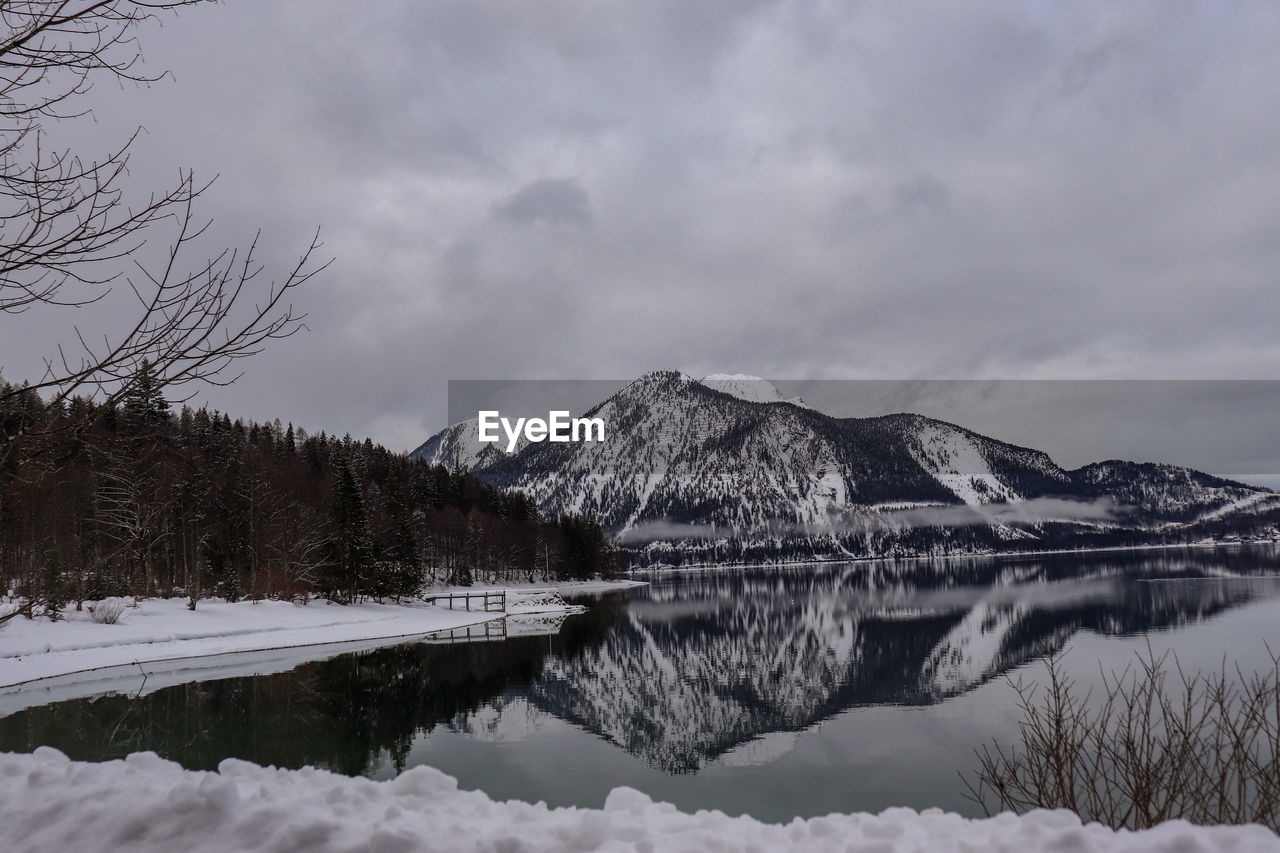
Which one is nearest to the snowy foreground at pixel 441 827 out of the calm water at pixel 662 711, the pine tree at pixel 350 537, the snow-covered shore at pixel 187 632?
the calm water at pixel 662 711

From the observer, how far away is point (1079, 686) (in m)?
22.0

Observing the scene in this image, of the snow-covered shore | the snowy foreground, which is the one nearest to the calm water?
the snow-covered shore

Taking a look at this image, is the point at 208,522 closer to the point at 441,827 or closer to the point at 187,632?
the point at 187,632

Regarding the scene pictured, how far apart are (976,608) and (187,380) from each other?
200ft

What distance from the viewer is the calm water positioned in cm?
1480

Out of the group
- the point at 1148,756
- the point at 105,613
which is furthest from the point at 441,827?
the point at 105,613

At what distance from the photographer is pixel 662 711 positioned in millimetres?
23047

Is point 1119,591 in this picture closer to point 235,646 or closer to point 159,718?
point 235,646

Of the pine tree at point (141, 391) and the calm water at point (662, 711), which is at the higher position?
the pine tree at point (141, 391)

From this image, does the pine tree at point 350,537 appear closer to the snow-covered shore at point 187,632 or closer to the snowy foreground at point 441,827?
the snow-covered shore at point 187,632

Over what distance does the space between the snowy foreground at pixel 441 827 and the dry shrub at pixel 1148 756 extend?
1.46 m

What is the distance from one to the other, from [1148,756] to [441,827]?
5.68 m

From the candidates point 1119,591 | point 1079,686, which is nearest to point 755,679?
point 1079,686

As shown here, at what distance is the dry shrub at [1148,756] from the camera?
20.5 ft
